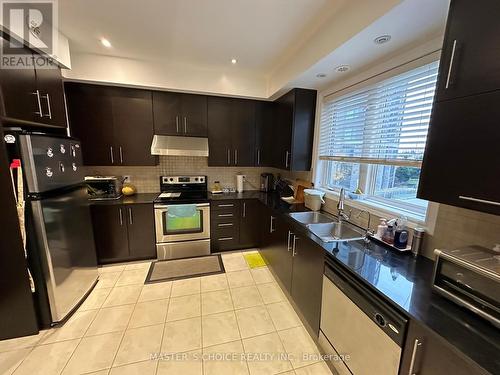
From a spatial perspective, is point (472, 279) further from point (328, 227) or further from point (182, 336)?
point (182, 336)

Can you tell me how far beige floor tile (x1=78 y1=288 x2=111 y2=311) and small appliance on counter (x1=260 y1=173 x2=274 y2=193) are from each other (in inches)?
99.8

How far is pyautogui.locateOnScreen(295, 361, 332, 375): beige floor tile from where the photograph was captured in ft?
4.87

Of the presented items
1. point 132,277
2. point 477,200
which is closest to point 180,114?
point 132,277

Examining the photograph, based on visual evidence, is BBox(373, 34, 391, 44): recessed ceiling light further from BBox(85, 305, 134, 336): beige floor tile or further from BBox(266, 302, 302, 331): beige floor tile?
BBox(85, 305, 134, 336): beige floor tile

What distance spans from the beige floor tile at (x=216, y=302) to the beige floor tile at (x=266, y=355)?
1.43ft

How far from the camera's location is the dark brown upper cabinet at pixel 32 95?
1.49 meters

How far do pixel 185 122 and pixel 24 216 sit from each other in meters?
1.98

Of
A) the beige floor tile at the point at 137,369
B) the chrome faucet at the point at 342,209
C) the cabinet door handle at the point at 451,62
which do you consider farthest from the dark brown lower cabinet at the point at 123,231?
the cabinet door handle at the point at 451,62

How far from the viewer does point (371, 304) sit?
1128 millimetres

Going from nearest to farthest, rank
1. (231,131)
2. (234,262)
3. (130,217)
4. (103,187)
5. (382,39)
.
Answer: (382,39), (130,217), (103,187), (234,262), (231,131)

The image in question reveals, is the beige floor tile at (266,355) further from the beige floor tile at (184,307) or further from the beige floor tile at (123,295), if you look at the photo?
the beige floor tile at (123,295)

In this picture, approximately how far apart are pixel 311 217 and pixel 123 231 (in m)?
2.43

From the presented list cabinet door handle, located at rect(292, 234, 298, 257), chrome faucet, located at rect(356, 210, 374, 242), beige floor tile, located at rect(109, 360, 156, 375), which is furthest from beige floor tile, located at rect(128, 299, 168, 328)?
chrome faucet, located at rect(356, 210, 374, 242)

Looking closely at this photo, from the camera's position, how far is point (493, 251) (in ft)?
3.39
